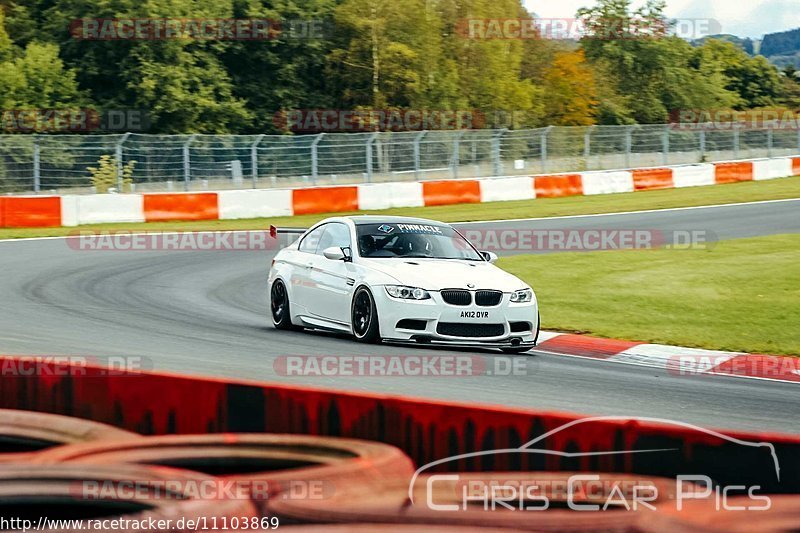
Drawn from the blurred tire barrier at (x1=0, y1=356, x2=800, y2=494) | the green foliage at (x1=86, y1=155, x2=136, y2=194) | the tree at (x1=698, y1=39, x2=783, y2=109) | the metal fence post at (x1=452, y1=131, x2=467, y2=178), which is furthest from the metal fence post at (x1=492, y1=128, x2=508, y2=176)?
the tree at (x1=698, y1=39, x2=783, y2=109)

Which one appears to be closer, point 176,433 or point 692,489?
point 692,489

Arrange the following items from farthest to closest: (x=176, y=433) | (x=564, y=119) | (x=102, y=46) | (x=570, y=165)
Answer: (x=564, y=119)
(x=102, y=46)
(x=570, y=165)
(x=176, y=433)

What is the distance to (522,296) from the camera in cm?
1168

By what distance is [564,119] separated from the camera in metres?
80.9

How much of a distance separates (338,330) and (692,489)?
26.1ft

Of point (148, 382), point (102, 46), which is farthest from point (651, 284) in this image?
point (102, 46)

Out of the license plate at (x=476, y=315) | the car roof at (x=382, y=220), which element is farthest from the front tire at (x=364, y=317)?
the car roof at (x=382, y=220)

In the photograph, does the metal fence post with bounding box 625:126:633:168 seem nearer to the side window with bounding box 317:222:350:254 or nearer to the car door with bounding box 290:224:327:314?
the car door with bounding box 290:224:327:314

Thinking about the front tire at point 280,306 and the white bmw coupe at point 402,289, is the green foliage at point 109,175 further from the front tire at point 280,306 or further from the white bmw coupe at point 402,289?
the white bmw coupe at point 402,289

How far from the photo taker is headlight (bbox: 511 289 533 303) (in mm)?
11602

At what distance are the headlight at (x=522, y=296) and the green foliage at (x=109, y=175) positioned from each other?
59.0 ft

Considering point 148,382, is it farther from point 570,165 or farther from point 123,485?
point 570,165

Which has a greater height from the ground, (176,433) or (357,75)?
(357,75)

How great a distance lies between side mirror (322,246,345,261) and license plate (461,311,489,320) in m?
1.62
